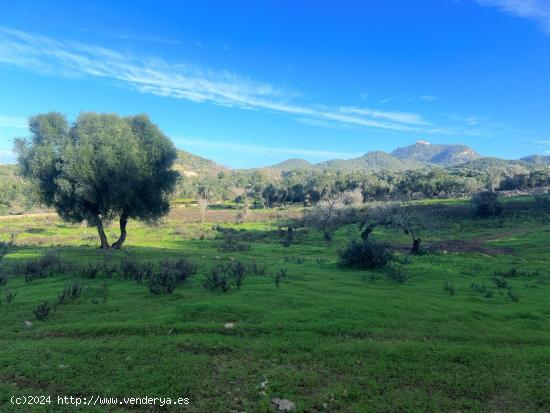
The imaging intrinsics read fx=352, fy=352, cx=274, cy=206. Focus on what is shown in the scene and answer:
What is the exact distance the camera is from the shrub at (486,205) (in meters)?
72.8

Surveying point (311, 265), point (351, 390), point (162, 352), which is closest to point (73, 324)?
point (162, 352)

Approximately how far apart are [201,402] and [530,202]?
308 feet

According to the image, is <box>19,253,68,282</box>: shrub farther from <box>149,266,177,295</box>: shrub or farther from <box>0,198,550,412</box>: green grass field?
<box>149,266,177,295</box>: shrub

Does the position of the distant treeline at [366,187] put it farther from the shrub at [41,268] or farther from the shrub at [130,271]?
the shrub at [130,271]

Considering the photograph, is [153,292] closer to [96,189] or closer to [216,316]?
[216,316]

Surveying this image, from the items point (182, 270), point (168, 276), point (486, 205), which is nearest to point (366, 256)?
point (182, 270)

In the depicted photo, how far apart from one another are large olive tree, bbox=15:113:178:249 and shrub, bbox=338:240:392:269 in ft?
65.1

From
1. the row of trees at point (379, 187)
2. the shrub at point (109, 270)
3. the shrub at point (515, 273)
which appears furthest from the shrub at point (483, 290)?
the row of trees at point (379, 187)

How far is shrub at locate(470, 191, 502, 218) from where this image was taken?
7275 cm

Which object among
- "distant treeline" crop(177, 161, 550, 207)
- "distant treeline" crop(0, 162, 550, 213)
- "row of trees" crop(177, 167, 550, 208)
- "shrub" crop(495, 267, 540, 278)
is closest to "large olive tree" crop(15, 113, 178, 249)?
"shrub" crop(495, 267, 540, 278)

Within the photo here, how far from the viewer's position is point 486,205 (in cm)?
7275

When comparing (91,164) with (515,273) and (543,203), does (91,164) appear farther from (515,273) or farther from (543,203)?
(543,203)

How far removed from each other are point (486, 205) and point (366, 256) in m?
60.5

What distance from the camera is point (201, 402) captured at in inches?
307
